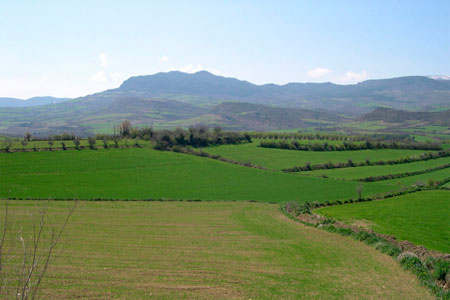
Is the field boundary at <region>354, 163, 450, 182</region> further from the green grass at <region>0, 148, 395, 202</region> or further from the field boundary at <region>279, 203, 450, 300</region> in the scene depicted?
the field boundary at <region>279, 203, 450, 300</region>

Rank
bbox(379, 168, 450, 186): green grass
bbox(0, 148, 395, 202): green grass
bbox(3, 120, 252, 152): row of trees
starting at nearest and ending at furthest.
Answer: bbox(0, 148, 395, 202): green grass → bbox(379, 168, 450, 186): green grass → bbox(3, 120, 252, 152): row of trees

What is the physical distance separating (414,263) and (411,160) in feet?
268

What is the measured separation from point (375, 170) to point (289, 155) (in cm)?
2181

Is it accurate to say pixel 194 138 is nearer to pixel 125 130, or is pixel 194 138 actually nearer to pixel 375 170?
pixel 125 130

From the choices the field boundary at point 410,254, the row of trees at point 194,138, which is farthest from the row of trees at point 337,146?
the field boundary at point 410,254

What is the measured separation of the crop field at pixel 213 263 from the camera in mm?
17328

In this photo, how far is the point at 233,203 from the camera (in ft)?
173

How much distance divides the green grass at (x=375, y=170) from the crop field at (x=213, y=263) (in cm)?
4457

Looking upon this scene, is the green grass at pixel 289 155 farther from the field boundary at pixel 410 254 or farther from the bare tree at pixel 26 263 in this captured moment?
the bare tree at pixel 26 263

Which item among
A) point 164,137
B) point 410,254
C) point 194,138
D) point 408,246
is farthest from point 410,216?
point 194,138

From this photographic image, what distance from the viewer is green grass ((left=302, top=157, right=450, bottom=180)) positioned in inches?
3088

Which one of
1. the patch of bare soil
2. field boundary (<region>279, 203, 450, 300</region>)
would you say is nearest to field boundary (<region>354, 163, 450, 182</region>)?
the patch of bare soil

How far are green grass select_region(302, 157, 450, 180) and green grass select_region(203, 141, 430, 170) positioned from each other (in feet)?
20.9

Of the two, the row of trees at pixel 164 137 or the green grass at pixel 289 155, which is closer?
the green grass at pixel 289 155
